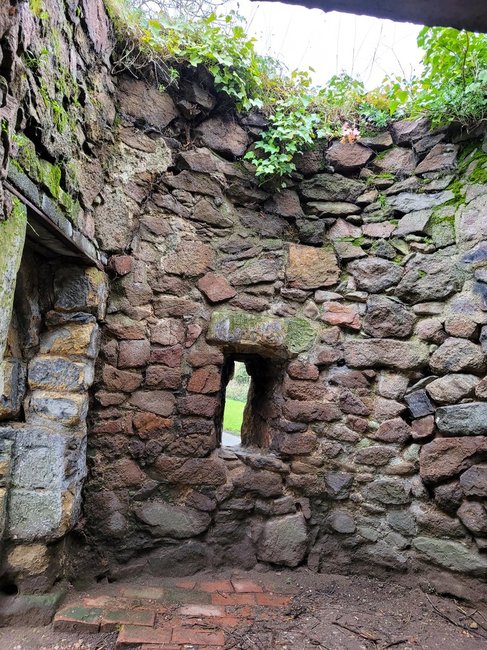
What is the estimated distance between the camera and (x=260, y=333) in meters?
2.69

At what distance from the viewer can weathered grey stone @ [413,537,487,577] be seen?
7.36ft

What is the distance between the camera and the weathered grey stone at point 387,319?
264 centimetres

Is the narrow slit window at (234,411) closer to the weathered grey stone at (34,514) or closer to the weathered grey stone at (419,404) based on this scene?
the weathered grey stone at (419,404)

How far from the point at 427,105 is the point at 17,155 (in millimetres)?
2594

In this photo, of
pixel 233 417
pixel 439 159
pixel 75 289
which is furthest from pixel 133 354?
pixel 233 417

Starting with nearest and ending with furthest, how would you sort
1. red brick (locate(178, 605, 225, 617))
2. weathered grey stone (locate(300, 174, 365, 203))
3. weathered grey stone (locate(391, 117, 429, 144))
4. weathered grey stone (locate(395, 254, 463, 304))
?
1. red brick (locate(178, 605, 225, 617))
2. weathered grey stone (locate(395, 254, 463, 304))
3. weathered grey stone (locate(391, 117, 429, 144))
4. weathered grey stone (locate(300, 174, 365, 203))

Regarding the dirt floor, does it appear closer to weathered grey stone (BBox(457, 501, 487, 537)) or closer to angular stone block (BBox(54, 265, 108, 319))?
weathered grey stone (BBox(457, 501, 487, 537))

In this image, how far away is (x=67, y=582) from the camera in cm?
220

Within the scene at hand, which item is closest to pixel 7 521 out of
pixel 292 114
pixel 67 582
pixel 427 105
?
pixel 67 582

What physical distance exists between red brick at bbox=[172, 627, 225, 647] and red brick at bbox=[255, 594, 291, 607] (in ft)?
1.17

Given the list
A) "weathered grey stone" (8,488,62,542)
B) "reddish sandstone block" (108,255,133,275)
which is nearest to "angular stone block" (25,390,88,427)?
"weathered grey stone" (8,488,62,542)

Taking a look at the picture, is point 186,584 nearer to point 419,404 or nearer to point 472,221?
point 419,404

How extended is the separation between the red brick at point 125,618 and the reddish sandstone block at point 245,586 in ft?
1.69

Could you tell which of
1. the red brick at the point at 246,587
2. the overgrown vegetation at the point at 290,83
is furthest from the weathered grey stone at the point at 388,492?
the overgrown vegetation at the point at 290,83
